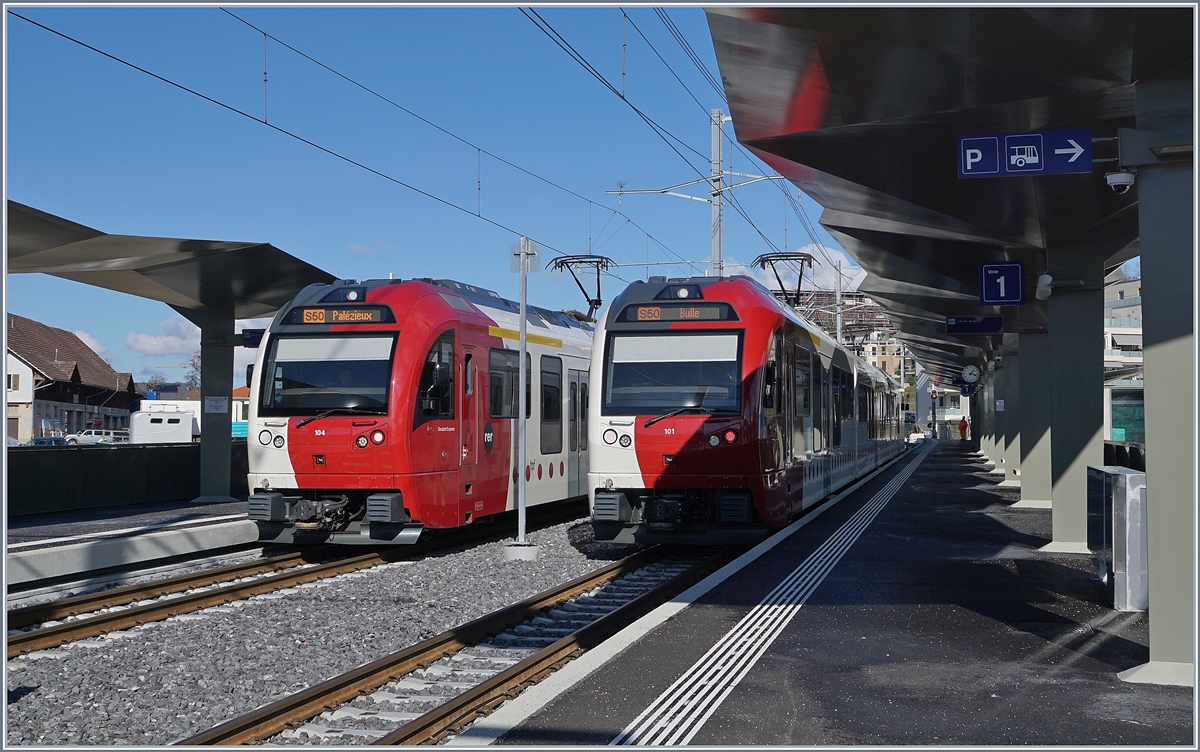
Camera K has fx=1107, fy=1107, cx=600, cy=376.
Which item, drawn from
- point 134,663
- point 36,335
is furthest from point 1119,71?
point 36,335

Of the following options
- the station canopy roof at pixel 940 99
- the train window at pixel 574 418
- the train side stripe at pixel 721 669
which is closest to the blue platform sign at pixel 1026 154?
the station canopy roof at pixel 940 99

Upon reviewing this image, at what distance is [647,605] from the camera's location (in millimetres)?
10273

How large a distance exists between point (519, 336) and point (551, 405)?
1.98 m

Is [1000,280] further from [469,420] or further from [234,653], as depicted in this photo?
[234,653]

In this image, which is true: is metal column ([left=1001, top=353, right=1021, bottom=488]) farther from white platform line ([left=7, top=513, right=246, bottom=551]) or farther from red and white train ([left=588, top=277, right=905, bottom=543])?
white platform line ([left=7, top=513, right=246, bottom=551])

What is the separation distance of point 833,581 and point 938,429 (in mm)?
79145

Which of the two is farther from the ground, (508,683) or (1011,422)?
(1011,422)

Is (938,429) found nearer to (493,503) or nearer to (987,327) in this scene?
(987,327)

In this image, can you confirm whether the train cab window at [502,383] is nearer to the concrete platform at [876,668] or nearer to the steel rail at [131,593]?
the steel rail at [131,593]

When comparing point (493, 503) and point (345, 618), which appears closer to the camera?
point (345, 618)

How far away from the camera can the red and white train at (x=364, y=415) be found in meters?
12.9

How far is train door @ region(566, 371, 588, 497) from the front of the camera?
59.8ft

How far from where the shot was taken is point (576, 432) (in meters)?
18.6

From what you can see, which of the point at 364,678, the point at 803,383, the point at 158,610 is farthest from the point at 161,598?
the point at 803,383
